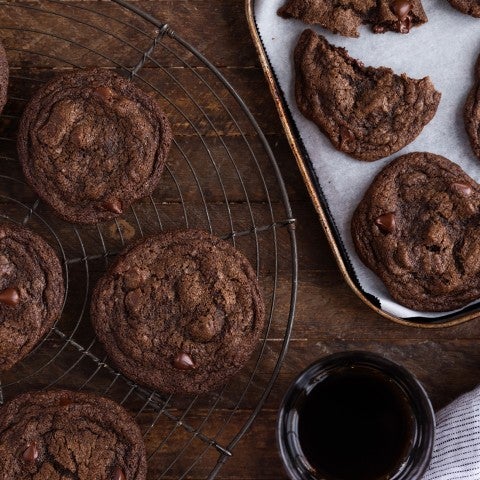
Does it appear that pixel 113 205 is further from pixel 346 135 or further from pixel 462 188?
pixel 462 188

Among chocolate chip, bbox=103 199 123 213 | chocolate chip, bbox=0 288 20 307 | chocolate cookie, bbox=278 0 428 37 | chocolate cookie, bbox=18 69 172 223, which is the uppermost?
chocolate cookie, bbox=278 0 428 37

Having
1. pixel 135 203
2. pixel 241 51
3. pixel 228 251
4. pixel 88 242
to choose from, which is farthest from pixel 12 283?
pixel 241 51

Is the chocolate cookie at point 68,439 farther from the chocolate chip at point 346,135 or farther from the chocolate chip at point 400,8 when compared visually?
the chocolate chip at point 400,8

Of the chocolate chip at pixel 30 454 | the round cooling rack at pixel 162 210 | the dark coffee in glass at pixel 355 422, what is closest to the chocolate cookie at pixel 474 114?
the round cooling rack at pixel 162 210

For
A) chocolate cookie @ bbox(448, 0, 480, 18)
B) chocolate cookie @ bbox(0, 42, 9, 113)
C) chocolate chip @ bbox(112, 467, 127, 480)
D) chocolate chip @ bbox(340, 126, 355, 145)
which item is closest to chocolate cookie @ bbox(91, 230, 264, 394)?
chocolate chip @ bbox(112, 467, 127, 480)

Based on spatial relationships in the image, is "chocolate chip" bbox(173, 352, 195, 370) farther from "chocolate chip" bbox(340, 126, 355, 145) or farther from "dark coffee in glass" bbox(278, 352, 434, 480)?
"chocolate chip" bbox(340, 126, 355, 145)
